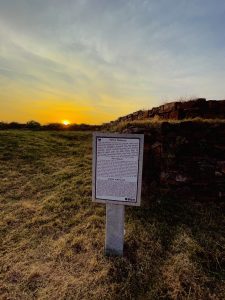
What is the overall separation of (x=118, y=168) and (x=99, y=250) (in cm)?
101

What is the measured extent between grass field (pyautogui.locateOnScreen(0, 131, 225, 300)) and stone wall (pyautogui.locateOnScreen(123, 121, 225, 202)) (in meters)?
0.21

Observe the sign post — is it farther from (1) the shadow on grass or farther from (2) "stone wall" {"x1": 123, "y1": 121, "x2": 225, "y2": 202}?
(2) "stone wall" {"x1": 123, "y1": 121, "x2": 225, "y2": 202}

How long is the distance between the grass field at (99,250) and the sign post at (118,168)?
2.16 feet

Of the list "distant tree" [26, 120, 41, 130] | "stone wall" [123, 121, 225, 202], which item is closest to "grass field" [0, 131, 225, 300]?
"stone wall" [123, 121, 225, 202]

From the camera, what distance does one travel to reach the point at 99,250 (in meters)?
3.47

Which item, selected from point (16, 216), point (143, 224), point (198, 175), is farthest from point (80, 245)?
point (198, 175)

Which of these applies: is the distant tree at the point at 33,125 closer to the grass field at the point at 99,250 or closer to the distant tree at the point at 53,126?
the distant tree at the point at 53,126

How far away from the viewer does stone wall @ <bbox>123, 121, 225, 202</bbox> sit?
431 centimetres

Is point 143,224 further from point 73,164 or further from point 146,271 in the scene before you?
point 73,164

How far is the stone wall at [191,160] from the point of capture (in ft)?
14.1

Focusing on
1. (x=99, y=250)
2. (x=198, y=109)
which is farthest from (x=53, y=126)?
(x=99, y=250)

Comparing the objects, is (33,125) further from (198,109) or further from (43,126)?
(198,109)

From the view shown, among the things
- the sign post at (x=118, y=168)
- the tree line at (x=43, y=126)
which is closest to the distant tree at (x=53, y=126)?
the tree line at (x=43, y=126)

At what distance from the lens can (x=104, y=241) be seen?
364 cm
